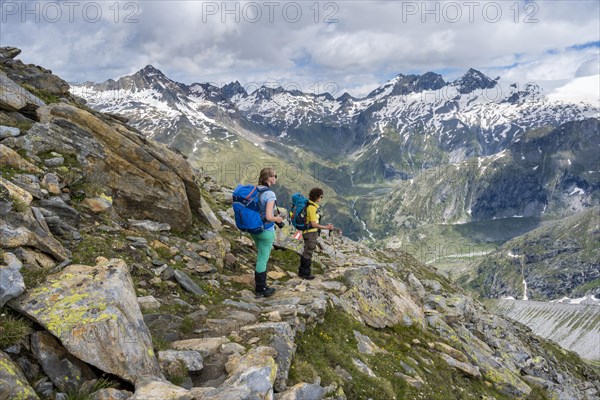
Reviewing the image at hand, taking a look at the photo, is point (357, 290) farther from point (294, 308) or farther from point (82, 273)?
point (82, 273)

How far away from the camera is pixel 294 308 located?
13.7 m

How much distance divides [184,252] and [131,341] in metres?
9.03

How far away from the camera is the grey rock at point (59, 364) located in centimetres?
740

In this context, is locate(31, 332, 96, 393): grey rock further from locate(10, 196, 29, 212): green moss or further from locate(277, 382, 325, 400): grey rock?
locate(10, 196, 29, 212): green moss

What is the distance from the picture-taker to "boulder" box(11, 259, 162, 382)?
7.88m

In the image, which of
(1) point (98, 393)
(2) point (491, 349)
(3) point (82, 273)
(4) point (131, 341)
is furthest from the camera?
(2) point (491, 349)

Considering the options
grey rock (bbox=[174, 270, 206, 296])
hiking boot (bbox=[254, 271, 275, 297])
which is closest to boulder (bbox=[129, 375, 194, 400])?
grey rock (bbox=[174, 270, 206, 296])

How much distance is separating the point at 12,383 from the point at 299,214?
1370 cm

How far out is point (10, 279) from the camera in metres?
8.44

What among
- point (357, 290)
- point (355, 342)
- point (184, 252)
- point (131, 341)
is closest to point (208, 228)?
point (184, 252)

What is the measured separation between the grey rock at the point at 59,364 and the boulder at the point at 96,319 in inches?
8.7

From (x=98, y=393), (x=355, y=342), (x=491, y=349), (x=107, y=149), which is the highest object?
(x=107, y=149)

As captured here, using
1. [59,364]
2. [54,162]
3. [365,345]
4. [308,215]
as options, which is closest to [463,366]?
[365,345]

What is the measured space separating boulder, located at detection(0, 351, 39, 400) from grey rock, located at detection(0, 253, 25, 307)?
5.23 ft
